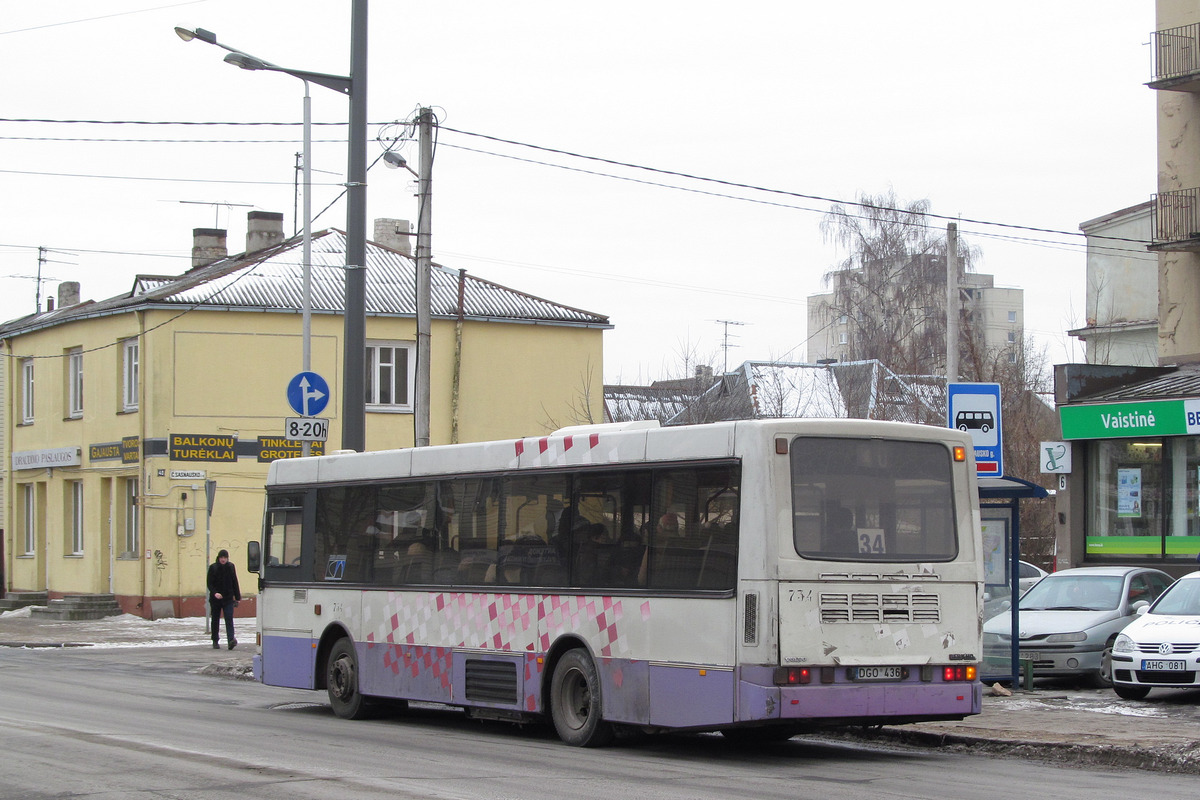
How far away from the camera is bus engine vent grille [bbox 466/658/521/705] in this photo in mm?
13758

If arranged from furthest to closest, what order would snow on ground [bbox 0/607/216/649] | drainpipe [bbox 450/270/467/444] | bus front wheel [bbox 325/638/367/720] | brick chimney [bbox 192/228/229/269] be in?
brick chimney [bbox 192/228/229/269] < drainpipe [bbox 450/270/467/444] < snow on ground [bbox 0/607/216/649] < bus front wheel [bbox 325/638/367/720]

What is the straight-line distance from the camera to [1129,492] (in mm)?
27859

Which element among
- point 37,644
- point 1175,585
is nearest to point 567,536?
point 1175,585

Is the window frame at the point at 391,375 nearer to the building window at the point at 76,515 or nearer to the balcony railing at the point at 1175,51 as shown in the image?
the building window at the point at 76,515

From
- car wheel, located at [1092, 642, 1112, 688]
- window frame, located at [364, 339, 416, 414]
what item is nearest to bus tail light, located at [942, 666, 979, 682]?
car wheel, located at [1092, 642, 1112, 688]

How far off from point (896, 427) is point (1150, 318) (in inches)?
1400

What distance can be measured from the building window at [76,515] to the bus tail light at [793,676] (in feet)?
105

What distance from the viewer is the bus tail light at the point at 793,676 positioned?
1120 cm

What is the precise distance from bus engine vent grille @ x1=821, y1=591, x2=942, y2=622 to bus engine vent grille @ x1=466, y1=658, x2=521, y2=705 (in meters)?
3.42

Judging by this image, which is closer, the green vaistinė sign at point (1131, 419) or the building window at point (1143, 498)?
the green vaistinė sign at point (1131, 419)

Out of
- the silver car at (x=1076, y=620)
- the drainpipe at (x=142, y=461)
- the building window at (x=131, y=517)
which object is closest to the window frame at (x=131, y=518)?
the building window at (x=131, y=517)

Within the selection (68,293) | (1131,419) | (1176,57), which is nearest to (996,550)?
(1131,419)

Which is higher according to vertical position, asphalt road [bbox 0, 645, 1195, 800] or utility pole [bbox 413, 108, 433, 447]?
utility pole [bbox 413, 108, 433, 447]

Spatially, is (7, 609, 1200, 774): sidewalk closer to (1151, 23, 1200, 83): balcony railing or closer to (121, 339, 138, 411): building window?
(1151, 23, 1200, 83): balcony railing
